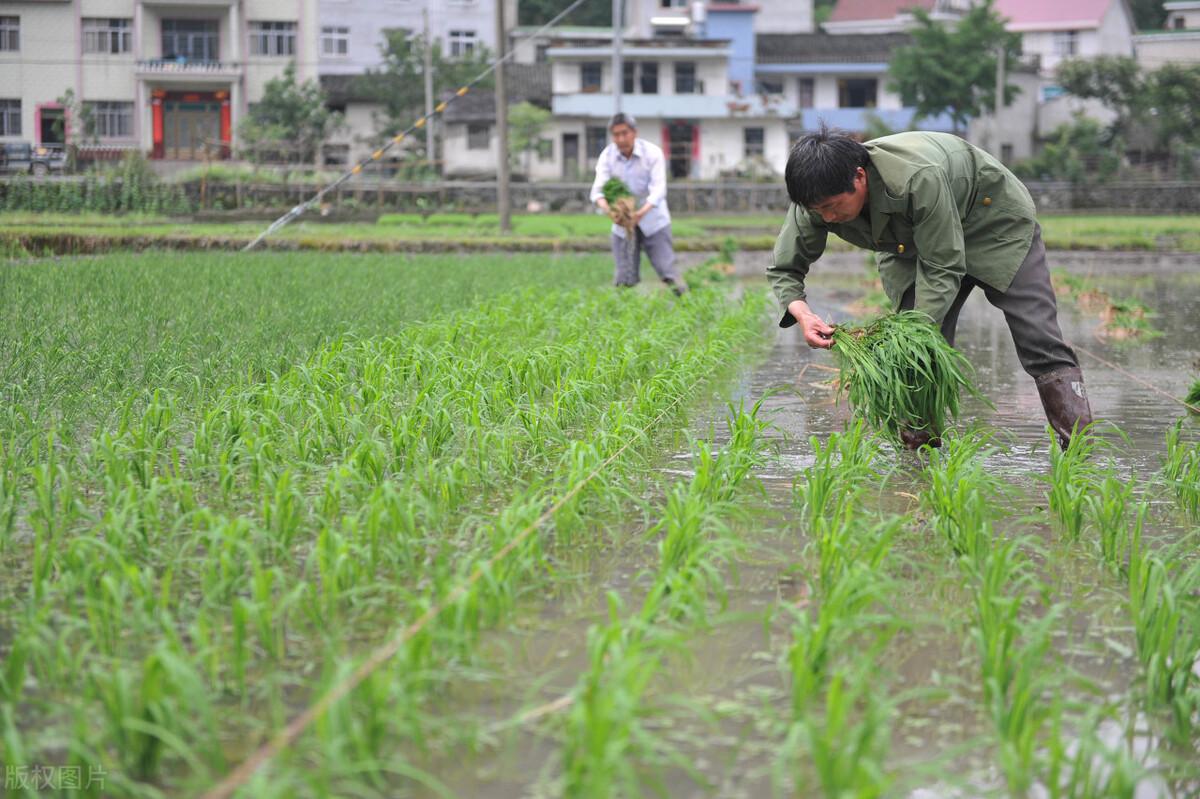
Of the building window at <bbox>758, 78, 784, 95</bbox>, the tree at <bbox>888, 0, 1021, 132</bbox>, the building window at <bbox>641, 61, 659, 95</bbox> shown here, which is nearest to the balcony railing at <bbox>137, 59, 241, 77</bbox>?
the building window at <bbox>641, 61, 659, 95</bbox>

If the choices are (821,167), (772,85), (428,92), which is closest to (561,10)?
(772,85)

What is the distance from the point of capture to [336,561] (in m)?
2.94

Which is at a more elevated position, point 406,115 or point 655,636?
point 406,115

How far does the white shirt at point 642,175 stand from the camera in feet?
31.9

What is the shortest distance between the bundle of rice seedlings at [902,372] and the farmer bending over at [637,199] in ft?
16.4

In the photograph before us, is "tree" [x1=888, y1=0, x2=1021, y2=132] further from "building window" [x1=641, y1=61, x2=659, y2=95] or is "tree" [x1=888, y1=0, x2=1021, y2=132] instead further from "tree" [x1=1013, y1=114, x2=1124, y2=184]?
"building window" [x1=641, y1=61, x2=659, y2=95]

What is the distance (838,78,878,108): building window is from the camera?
43.2 metres

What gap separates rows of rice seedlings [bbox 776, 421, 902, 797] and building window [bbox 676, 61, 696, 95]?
38066 mm

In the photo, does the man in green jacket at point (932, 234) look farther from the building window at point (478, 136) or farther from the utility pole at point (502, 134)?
the building window at point (478, 136)

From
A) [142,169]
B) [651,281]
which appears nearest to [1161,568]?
[651,281]

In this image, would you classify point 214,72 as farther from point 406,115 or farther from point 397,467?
point 397,467

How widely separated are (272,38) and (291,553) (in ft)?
128

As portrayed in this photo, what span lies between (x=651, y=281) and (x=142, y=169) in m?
16.4

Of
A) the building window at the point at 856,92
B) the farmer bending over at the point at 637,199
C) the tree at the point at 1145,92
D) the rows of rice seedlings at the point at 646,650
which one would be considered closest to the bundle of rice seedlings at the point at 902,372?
the rows of rice seedlings at the point at 646,650
